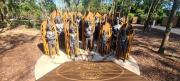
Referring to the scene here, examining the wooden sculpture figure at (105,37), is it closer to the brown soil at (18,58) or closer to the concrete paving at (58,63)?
the concrete paving at (58,63)

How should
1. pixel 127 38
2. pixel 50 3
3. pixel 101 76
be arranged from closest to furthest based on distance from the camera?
pixel 101 76
pixel 127 38
pixel 50 3

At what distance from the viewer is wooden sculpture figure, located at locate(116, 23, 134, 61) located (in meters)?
9.56

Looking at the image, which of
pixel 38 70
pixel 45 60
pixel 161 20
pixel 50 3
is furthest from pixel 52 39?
pixel 161 20

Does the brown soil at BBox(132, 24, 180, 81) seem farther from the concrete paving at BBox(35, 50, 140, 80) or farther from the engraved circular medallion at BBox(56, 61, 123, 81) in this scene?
the engraved circular medallion at BBox(56, 61, 123, 81)

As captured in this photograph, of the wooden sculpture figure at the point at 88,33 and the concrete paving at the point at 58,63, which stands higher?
the wooden sculpture figure at the point at 88,33

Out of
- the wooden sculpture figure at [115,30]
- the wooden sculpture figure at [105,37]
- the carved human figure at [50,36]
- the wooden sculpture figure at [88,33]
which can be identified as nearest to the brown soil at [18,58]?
the carved human figure at [50,36]

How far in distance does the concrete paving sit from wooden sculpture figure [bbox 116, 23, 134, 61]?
0.36 metres

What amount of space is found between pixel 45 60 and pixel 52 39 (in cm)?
97

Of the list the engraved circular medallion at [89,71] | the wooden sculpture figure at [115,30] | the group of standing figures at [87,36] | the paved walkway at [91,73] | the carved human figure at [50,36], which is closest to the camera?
the paved walkway at [91,73]

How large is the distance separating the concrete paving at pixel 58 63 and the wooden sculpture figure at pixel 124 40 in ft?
1.19

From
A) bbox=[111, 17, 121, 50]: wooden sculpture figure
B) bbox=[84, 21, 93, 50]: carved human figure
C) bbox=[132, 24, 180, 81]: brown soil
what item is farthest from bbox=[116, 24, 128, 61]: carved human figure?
bbox=[84, 21, 93, 50]: carved human figure

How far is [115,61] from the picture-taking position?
377 inches

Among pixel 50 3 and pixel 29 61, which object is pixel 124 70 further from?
pixel 50 3

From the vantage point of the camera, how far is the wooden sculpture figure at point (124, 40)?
31.4 ft
